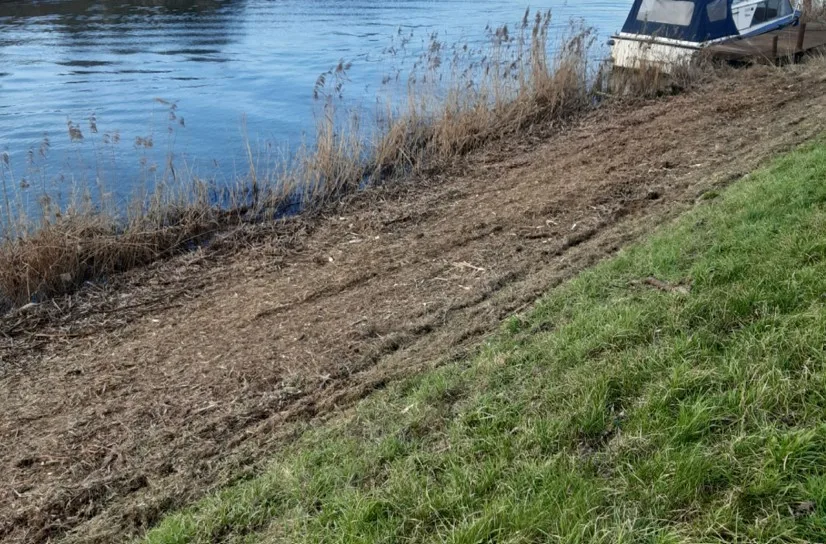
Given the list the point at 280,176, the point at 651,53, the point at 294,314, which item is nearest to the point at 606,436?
the point at 294,314

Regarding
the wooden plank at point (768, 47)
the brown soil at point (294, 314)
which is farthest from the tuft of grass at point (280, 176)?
the wooden plank at point (768, 47)

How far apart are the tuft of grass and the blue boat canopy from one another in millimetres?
2021

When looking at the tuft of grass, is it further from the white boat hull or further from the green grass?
the green grass

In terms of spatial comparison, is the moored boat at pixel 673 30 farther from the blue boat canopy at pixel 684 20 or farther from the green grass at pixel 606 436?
the green grass at pixel 606 436

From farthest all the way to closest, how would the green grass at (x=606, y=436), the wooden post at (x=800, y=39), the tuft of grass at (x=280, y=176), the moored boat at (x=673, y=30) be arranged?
the moored boat at (x=673, y=30), the wooden post at (x=800, y=39), the tuft of grass at (x=280, y=176), the green grass at (x=606, y=436)

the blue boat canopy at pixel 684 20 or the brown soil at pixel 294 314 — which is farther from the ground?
the blue boat canopy at pixel 684 20

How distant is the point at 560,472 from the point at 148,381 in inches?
157

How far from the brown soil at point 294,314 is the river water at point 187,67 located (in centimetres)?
332

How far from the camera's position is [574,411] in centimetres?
379

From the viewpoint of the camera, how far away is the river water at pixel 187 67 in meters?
13.5

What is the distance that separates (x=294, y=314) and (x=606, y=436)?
404cm

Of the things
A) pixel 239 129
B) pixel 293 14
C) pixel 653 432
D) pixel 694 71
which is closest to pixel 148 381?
pixel 653 432

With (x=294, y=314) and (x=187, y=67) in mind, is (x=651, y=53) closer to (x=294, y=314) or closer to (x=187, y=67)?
(x=294, y=314)

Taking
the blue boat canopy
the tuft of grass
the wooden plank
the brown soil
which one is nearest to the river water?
the tuft of grass
